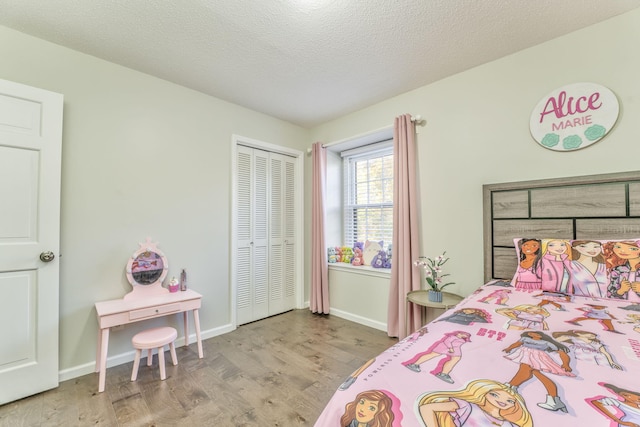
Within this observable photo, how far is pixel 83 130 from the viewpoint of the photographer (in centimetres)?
223

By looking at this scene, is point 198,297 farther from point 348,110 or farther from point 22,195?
point 348,110

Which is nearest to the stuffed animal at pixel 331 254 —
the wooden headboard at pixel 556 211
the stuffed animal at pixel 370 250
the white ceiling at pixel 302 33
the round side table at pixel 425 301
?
the stuffed animal at pixel 370 250

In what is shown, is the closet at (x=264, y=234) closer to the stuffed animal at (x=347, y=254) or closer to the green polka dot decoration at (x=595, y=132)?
the stuffed animal at (x=347, y=254)

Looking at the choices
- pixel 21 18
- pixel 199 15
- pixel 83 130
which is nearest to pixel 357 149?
pixel 199 15

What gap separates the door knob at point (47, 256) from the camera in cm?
195

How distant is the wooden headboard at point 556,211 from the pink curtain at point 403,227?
0.64 meters

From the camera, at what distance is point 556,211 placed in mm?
2057

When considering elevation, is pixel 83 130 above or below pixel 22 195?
above

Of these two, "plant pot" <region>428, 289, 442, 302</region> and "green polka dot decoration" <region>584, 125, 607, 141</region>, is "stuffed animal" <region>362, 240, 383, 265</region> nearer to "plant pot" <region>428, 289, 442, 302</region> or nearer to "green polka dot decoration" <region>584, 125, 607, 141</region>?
"plant pot" <region>428, 289, 442, 302</region>

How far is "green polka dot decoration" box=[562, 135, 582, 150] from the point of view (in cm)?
199

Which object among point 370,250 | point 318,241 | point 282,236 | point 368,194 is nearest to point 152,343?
point 282,236

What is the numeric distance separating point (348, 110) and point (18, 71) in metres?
2.94

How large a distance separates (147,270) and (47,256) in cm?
68

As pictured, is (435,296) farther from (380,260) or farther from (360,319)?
(360,319)
